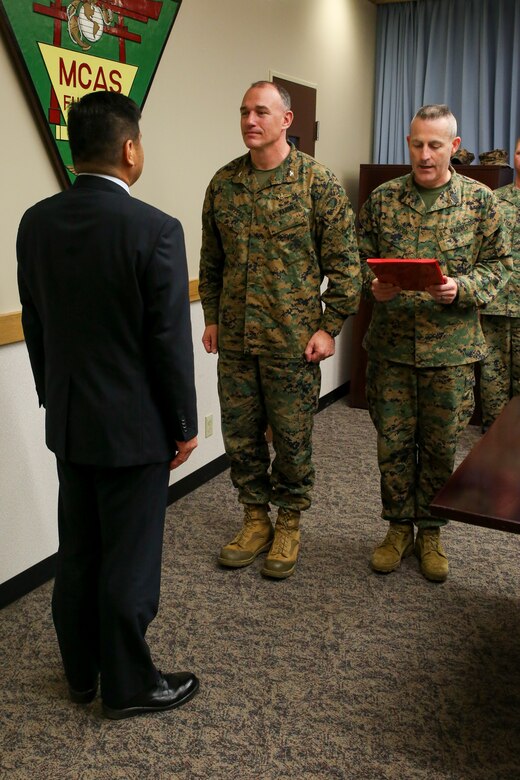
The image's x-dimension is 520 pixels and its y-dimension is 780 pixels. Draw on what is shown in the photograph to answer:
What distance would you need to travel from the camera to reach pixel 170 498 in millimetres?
3182

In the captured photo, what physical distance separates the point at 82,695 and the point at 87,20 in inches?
81.4

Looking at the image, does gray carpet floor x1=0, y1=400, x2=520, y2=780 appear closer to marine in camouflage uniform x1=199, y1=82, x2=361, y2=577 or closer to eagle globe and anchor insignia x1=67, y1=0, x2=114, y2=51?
marine in camouflage uniform x1=199, y1=82, x2=361, y2=577

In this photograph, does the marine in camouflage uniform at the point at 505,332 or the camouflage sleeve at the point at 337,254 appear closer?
the camouflage sleeve at the point at 337,254

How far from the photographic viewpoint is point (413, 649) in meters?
2.14

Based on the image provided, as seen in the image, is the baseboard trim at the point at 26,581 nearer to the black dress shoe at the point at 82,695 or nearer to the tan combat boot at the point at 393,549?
the black dress shoe at the point at 82,695

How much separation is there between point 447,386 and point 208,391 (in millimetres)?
1324

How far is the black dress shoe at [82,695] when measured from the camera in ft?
6.19

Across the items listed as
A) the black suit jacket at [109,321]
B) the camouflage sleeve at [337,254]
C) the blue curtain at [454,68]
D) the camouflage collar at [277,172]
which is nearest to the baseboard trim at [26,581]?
the black suit jacket at [109,321]

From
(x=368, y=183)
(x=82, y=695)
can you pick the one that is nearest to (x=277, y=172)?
(x=82, y=695)

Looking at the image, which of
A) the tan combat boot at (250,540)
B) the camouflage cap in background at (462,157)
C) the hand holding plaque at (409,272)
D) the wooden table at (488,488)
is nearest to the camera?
the wooden table at (488,488)

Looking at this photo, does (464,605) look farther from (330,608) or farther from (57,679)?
(57,679)

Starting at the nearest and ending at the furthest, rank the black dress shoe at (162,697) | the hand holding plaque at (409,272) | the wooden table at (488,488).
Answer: the wooden table at (488,488) → the black dress shoe at (162,697) → the hand holding plaque at (409,272)

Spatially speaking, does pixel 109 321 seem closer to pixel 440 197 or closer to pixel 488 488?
pixel 488 488

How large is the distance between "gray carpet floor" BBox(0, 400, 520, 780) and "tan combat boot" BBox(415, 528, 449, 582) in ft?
0.13
